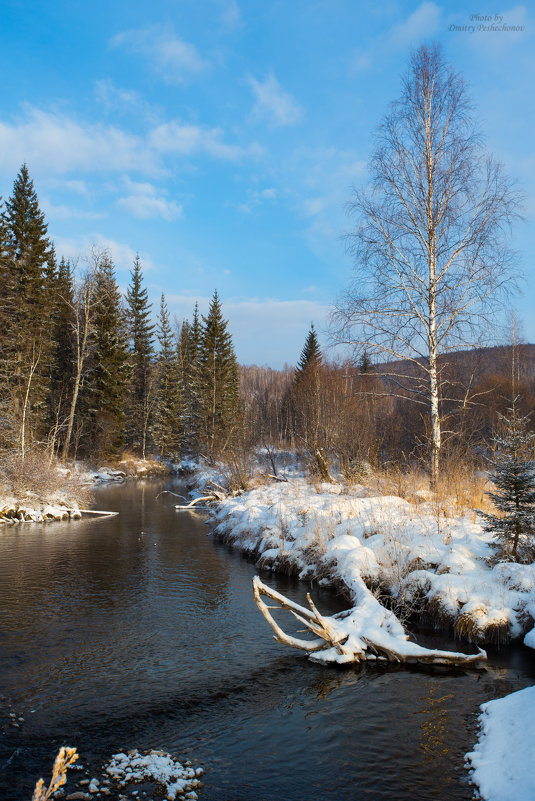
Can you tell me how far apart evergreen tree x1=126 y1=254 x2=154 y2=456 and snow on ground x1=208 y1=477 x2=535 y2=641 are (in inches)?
1101

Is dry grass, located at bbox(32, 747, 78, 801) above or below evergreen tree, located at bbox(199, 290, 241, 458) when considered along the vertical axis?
below

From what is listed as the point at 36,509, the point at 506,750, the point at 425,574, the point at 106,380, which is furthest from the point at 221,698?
the point at 106,380

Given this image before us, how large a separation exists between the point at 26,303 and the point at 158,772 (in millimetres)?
26308

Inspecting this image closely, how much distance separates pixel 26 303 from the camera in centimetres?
2575

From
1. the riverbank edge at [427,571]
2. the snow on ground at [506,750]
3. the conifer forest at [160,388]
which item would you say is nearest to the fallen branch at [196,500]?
the conifer forest at [160,388]

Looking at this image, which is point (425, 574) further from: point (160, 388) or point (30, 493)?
point (160, 388)

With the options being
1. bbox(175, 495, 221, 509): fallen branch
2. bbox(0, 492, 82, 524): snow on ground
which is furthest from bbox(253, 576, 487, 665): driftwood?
bbox(175, 495, 221, 509): fallen branch

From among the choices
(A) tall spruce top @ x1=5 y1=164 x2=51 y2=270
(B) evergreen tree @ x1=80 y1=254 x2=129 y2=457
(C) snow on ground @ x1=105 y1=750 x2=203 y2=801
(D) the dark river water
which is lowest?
(D) the dark river water

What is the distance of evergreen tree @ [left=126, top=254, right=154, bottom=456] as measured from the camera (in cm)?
3875

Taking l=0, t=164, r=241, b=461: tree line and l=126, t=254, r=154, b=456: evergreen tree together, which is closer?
l=0, t=164, r=241, b=461: tree line

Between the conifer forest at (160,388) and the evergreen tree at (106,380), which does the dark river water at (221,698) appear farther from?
the evergreen tree at (106,380)

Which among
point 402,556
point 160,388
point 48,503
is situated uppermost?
point 160,388

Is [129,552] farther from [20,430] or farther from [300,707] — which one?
[20,430]

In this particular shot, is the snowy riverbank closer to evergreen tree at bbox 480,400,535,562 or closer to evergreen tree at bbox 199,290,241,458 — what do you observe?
evergreen tree at bbox 480,400,535,562
